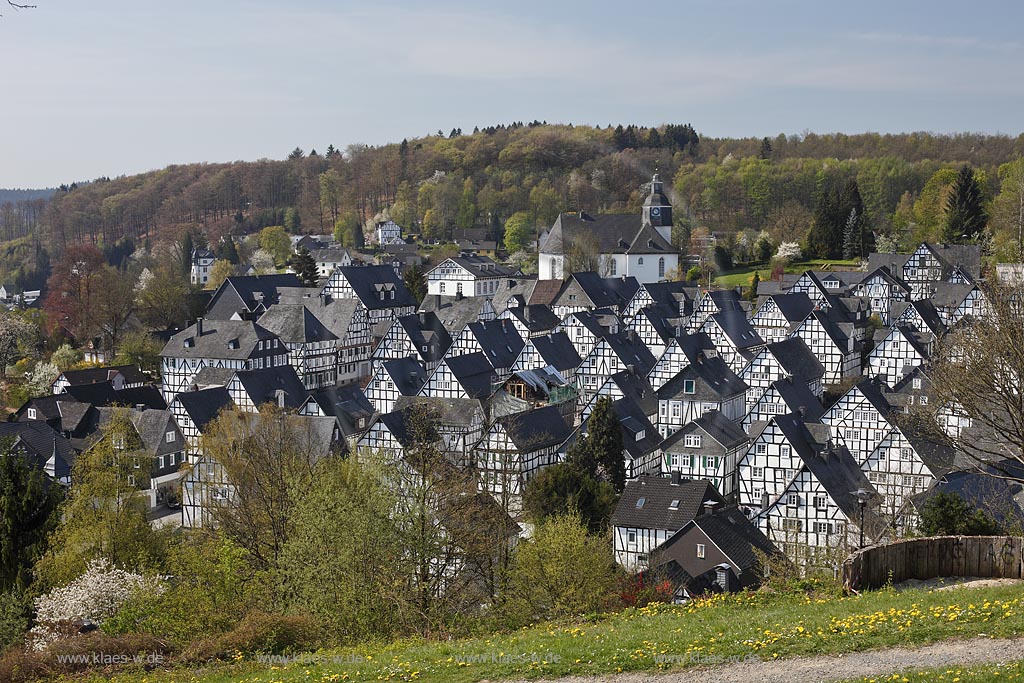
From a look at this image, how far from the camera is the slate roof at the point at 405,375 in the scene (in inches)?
1805

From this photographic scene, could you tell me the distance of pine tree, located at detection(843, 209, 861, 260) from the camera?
79.1 meters

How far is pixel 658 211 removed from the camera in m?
78.8

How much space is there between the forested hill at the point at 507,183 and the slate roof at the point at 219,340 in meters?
42.1

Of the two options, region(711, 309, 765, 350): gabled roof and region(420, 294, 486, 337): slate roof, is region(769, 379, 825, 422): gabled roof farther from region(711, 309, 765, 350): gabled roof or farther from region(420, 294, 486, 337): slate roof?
region(420, 294, 486, 337): slate roof

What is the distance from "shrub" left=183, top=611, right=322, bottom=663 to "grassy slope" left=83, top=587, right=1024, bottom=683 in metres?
0.51

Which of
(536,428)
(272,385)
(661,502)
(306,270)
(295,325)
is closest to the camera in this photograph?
(661,502)

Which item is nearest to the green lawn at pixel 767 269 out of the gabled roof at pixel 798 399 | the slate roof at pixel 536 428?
the gabled roof at pixel 798 399

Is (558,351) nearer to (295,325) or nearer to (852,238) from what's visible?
(295,325)

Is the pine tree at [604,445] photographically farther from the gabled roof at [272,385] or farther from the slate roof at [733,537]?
the gabled roof at [272,385]

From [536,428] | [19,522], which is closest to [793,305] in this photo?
[536,428]

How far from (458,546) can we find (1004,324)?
446 inches

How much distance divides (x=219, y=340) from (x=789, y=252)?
42316mm

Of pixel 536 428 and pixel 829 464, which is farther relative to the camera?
pixel 536 428

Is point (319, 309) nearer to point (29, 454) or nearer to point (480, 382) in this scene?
point (480, 382)
